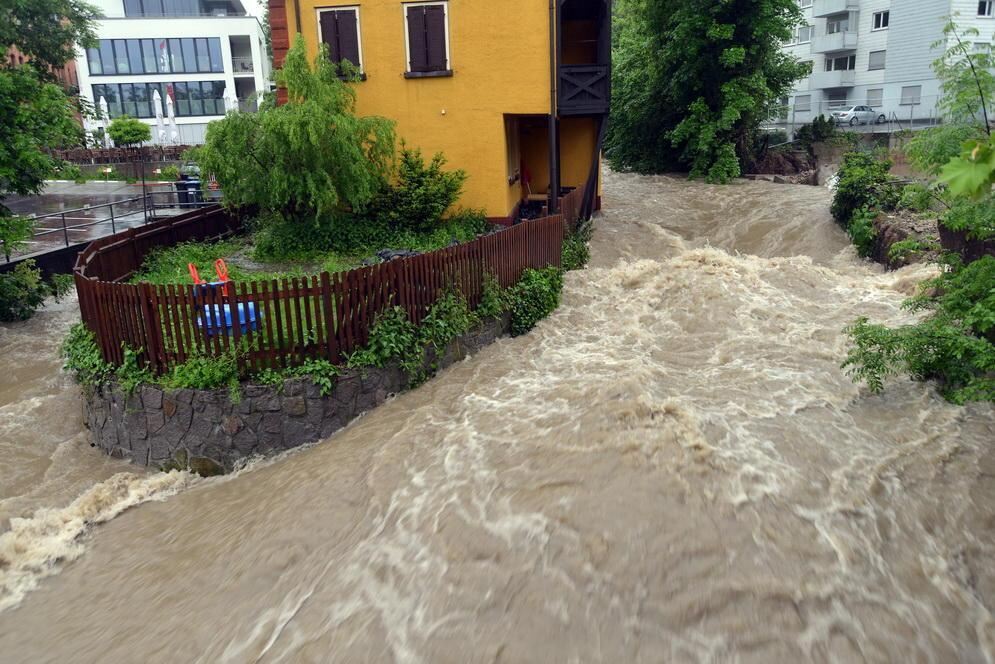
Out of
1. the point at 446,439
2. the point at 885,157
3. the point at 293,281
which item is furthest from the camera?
the point at 885,157

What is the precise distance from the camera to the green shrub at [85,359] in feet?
27.8

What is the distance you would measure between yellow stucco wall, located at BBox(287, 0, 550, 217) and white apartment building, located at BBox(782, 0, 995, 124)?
23421 millimetres

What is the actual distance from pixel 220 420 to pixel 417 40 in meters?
9.76

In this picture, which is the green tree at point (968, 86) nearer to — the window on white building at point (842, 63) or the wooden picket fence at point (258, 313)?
the wooden picket fence at point (258, 313)

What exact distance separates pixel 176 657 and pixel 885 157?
19.2m

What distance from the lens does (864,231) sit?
15312 millimetres

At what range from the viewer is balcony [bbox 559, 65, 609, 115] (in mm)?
15344

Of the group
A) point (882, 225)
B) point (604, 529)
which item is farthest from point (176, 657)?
point (882, 225)

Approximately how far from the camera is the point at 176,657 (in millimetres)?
4965

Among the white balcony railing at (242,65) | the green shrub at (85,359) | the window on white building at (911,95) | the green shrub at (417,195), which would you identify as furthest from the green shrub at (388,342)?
the white balcony railing at (242,65)

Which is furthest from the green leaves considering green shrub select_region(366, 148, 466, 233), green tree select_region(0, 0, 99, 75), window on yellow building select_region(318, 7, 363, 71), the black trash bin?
the black trash bin

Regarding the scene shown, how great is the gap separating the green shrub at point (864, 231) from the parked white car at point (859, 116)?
2261 centimetres

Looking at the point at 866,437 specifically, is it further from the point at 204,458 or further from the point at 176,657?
the point at 204,458

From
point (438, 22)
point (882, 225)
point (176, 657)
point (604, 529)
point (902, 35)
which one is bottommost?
point (176, 657)
